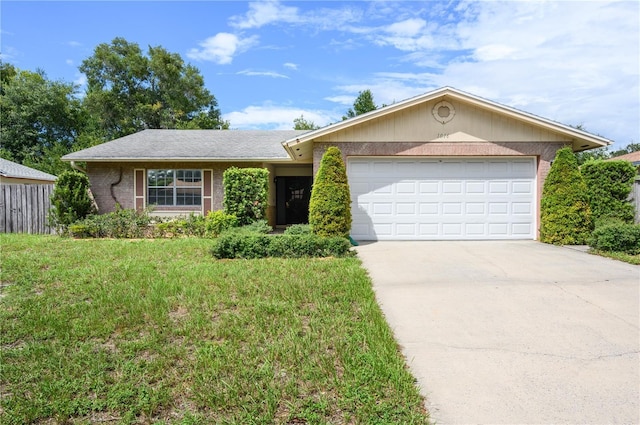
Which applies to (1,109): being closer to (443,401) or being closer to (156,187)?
(156,187)

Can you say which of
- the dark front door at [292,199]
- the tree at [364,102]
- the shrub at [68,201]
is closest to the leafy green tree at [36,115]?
the shrub at [68,201]

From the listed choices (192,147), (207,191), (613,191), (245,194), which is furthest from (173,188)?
(613,191)

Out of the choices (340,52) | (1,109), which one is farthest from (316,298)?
(1,109)

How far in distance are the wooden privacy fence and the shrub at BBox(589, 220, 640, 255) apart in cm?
1652

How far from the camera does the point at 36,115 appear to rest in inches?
1220

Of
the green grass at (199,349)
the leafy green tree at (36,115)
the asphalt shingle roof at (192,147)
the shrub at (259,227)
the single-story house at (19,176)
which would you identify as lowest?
the green grass at (199,349)

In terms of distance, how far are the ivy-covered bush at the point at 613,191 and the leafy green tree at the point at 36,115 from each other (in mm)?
33206

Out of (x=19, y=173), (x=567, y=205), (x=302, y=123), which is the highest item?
(x=302, y=123)

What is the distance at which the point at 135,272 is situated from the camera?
22.6 feet

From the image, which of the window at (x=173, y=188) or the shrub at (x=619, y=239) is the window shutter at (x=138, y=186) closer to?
the window at (x=173, y=188)

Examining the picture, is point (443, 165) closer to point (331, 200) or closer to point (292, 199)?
point (331, 200)

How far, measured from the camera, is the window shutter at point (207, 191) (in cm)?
1454

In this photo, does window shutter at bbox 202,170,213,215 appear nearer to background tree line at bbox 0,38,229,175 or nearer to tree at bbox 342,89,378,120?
tree at bbox 342,89,378,120

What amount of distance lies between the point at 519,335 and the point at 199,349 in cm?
354
